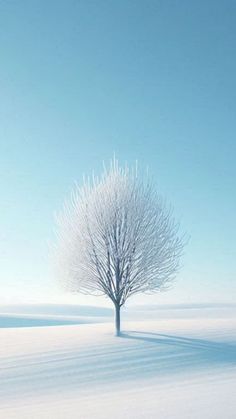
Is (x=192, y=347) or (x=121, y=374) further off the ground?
(x=192, y=347)

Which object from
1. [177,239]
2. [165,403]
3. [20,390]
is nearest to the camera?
[165,403]

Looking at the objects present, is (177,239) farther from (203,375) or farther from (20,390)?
(20,390)

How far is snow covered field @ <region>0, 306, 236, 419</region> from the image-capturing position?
7.95m

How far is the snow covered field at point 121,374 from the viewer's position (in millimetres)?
7949

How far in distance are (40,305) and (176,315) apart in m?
38.4

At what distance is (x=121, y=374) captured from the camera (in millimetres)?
11328

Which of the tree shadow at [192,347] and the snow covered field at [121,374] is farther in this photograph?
the tree shadow at [192,347]

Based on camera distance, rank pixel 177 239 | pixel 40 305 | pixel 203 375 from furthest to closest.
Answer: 1. pixel 40 305
2. pixel 177 239
3. pixel 203 375

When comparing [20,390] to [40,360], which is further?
[40,360]

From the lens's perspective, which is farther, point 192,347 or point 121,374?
point 192,347

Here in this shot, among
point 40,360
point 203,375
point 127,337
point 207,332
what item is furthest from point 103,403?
point 207,332

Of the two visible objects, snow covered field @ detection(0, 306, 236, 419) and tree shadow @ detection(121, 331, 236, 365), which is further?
tree shadow @ detection(121, 331, 236, 365)

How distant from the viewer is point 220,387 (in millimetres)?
9359

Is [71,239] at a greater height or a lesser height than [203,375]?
greater
